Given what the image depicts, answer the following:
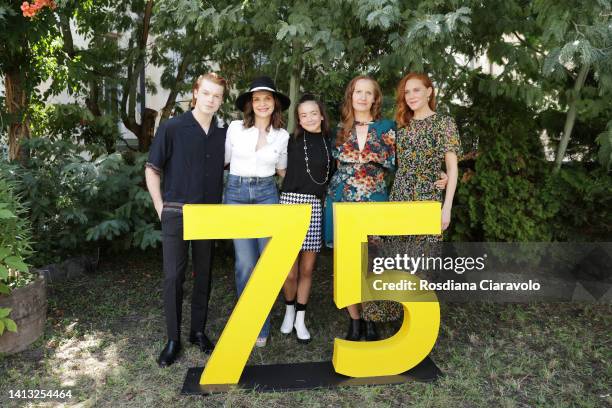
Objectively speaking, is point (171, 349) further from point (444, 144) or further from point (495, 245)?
point (495, 245)

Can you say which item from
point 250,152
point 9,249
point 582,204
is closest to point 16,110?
point 9,249

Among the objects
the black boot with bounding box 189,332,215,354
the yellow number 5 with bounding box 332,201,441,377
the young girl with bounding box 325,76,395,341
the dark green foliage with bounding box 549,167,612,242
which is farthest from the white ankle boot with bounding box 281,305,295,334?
the dark green foliage with bounding box 549,167,612,242

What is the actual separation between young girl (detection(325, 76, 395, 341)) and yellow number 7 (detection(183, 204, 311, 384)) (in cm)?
56

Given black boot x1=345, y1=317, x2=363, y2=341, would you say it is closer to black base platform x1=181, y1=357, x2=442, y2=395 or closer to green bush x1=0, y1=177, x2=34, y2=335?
black base platform x1=181, y1=357, x2=442, y2=395

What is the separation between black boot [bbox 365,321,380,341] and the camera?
156 inches

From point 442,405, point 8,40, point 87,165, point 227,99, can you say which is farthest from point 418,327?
point 8,40

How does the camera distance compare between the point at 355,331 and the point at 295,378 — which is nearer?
the point at 295,378

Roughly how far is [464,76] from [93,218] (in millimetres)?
4000

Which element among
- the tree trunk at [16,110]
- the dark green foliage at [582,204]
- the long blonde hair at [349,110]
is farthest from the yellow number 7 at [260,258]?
the tree trunk at [16,110]

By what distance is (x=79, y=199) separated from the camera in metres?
5.34

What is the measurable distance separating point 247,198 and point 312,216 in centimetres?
49

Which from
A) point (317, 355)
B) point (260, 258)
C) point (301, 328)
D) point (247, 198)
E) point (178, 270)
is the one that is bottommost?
point (317, 355)

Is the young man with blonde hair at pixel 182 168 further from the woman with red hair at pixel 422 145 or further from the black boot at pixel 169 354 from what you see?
the woman with red hair at pixel 422 145

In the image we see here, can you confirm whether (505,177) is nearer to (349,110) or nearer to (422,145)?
(422,145)
